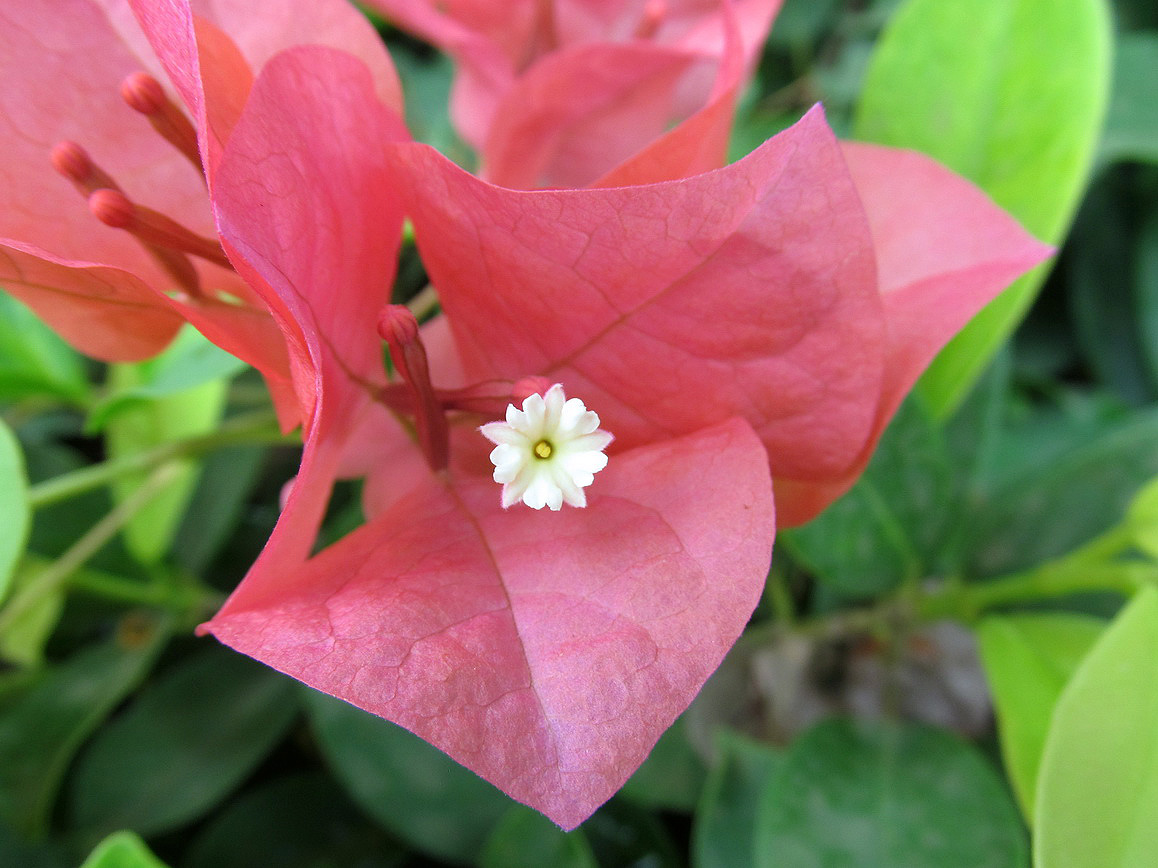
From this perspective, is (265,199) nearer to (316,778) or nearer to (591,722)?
(591,722)

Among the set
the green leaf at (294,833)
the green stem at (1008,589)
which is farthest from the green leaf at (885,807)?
the green leaf at (294,833)

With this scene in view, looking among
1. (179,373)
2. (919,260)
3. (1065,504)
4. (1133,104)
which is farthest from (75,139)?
(1133,104)

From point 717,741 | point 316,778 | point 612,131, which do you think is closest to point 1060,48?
point 612,131

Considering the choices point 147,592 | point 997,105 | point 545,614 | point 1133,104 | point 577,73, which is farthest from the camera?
point 1133,104

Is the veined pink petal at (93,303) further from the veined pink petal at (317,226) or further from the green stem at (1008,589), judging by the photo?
the green stem at (1008,589)

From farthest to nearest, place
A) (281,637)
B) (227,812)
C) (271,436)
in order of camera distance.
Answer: (227,812) → (271,436) → (281,637)

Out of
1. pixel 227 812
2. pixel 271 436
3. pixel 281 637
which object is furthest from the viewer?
pixel 227 812

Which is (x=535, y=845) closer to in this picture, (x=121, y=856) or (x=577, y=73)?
(x=121, y=856)
